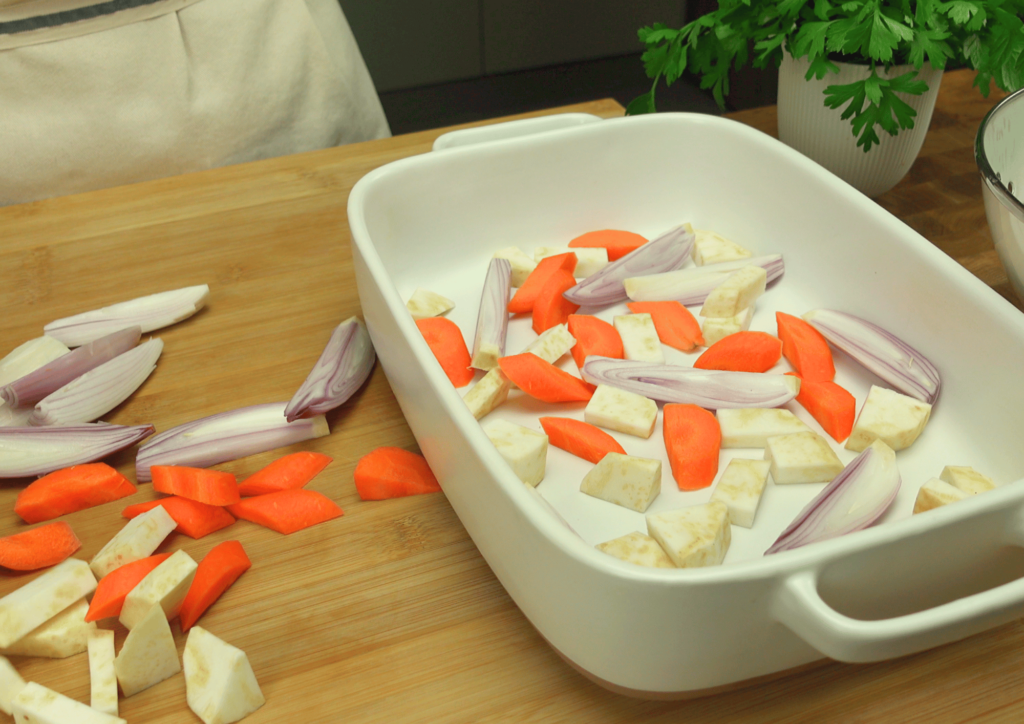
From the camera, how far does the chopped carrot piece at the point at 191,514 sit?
1.87 ft

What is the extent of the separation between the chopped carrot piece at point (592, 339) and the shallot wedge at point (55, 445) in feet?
1.18

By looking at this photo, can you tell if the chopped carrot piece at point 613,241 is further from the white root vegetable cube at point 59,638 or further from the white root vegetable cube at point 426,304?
the white root vegetable cube at point 59,638

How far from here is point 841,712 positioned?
1.52ft

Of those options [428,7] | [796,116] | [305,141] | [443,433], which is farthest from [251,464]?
[428,7]

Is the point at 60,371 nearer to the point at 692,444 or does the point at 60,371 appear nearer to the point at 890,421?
the point at 692,444

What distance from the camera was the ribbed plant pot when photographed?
32.9 inches

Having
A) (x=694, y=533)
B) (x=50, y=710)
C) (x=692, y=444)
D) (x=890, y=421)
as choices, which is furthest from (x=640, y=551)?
(x=50, y=710)

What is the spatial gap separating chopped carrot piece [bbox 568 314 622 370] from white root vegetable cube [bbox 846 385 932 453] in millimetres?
198

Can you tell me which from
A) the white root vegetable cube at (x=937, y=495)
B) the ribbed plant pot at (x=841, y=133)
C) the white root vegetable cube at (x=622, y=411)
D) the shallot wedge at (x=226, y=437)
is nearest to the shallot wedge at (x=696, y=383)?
the white root vegetable cube at (x=622, y=411)

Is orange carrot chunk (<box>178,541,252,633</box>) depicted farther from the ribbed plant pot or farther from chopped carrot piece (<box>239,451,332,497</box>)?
the ribbed plant pot

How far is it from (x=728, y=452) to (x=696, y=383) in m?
0.06

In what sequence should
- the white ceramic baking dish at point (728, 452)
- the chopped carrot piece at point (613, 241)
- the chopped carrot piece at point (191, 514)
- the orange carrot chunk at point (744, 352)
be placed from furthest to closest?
the chopped carrot piece at point (613, 241)
the orange carrot chunk at point (744, 352)
the chopped carrot piece at point (191, 514)
the white ceramic baking dish at point (728, 452)

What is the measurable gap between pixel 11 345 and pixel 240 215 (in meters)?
0.27

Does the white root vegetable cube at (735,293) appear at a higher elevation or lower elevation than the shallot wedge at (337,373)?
higher
